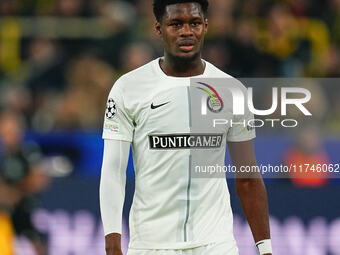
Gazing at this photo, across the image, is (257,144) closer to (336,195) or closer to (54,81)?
(336,195)

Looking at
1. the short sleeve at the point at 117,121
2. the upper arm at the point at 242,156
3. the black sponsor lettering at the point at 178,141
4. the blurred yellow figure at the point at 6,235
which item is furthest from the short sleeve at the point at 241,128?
the blurred yellow figure at the point at 6,235

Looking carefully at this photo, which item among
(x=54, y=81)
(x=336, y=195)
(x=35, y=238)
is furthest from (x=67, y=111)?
(x=336, y=195)

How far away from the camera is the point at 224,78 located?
5.21m

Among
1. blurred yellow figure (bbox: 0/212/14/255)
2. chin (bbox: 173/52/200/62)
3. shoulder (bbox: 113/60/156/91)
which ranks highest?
chin (bbox: 173/52/200/62)

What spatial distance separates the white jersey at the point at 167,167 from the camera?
16.4 ft

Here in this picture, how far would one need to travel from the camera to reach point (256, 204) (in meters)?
5.21

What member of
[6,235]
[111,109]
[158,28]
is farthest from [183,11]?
[6,235]

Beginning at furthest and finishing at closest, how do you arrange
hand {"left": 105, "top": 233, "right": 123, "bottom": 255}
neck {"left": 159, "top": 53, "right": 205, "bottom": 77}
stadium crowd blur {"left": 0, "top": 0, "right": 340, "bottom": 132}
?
1. stadium crowd blur {"left": 0, "top": 0, "right": 340, "bottom": 132}
2. neck {"left": 159, "top": 53, "right": 205, "bottom": 77}
3. hand {"left": 105, "top": 233, "right": 123, "bottom": 255}


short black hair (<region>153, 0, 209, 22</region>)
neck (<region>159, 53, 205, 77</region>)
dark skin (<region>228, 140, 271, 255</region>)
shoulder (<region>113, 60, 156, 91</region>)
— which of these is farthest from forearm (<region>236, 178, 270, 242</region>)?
short black hair (<region>153, 0, 209, 22</region>)

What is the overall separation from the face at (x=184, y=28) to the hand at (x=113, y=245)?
Answer: 104 cm

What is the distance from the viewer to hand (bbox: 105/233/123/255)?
4.89 meters

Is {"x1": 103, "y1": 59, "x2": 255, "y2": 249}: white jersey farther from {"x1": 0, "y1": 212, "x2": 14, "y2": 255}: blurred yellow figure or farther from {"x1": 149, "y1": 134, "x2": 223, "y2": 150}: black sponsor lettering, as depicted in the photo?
{"x1": 0, "y1": 212, "x2": 14, "y2": 255}: blurred yellow figure

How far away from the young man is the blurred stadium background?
3724 mm

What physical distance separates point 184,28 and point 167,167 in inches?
29.7
